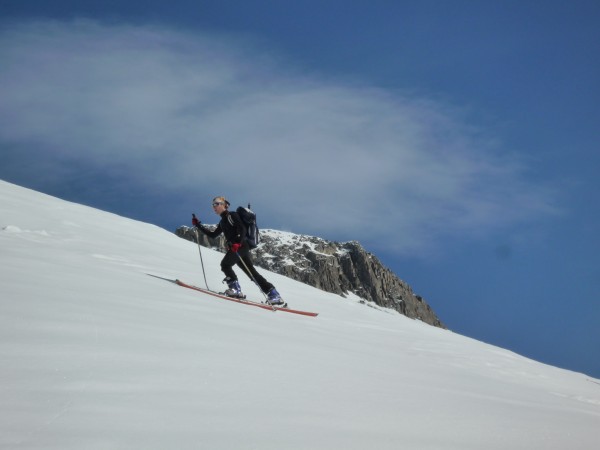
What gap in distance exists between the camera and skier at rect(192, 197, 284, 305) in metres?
11.1

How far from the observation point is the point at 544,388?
781 centimetres

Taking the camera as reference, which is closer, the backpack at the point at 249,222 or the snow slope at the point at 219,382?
the snow slope at the point at 219,382

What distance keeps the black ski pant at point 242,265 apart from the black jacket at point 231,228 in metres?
0.21

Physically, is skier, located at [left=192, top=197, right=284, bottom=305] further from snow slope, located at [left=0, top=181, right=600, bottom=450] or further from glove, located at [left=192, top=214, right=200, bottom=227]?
snow slope, located at [left=0, top=181, right=600, bottom=450]

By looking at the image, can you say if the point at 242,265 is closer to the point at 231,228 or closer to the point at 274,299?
the point at 231,228

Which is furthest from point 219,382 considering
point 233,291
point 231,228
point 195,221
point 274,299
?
point 195,221

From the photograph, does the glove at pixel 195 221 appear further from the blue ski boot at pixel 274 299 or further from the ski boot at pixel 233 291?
the blue ski boot at pixel 274 299

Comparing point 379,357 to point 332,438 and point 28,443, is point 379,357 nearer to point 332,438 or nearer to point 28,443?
point 332,438

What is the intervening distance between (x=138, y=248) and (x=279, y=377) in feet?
36.4

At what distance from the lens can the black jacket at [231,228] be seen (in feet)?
36.4

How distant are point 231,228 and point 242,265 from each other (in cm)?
81

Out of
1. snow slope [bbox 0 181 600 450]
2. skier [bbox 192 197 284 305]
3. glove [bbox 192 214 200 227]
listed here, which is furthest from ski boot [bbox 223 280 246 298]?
glove [bbox 192 214 200 227]

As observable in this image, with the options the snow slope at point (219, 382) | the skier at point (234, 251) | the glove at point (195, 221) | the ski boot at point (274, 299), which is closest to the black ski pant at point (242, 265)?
the skier at point (234, 251)

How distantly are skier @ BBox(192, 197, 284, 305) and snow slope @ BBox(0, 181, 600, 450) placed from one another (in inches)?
68.7
